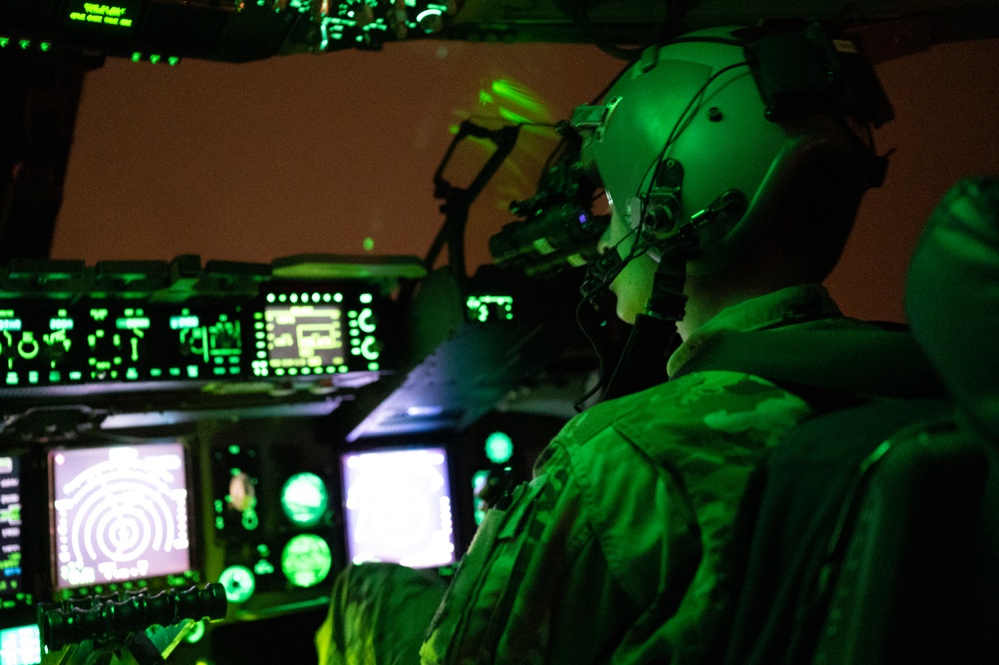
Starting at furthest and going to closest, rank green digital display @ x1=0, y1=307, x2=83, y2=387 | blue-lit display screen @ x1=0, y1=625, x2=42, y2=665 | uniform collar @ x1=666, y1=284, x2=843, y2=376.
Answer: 1. blue-lit display screen @ x1=0, y1=625, x2=42, y2=665
2. green digital display @ x1=0, y1=307, x2=83, y2=387
3. uniform collar @ x1=666, y1=284, x2=843, y2=376

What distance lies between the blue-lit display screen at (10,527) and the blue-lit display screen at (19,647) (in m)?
0.02

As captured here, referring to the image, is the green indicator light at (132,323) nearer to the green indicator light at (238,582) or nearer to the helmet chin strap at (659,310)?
the green indicator light at (238,582)

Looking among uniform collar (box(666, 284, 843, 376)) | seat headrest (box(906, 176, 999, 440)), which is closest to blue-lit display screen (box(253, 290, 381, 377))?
uniform collar (box(666, 284, 843, 376))

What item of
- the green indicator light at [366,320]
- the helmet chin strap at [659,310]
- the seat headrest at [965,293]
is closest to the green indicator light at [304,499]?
the green indicator light at [366,320]

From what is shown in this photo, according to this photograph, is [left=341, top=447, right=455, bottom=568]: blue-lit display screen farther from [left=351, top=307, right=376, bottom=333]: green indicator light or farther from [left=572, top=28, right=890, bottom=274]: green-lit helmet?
→ [left=572, top=28, right=890, bottom=274]: green-lit helmet

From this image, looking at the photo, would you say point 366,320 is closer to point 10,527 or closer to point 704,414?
point 10,527

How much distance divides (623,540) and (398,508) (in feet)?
5.63

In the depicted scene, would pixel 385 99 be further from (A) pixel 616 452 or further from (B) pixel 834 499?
(B) pixel 834 499

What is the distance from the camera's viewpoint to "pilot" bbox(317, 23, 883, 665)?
31.0 inches

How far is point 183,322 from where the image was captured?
200cm

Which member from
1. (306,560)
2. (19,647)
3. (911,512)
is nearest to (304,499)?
(306,560)

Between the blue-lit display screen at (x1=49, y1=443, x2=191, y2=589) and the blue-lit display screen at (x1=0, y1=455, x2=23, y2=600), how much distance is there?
0.23 ft

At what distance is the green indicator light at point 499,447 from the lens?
2.61 m

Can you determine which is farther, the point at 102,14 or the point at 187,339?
the point at 187,339
